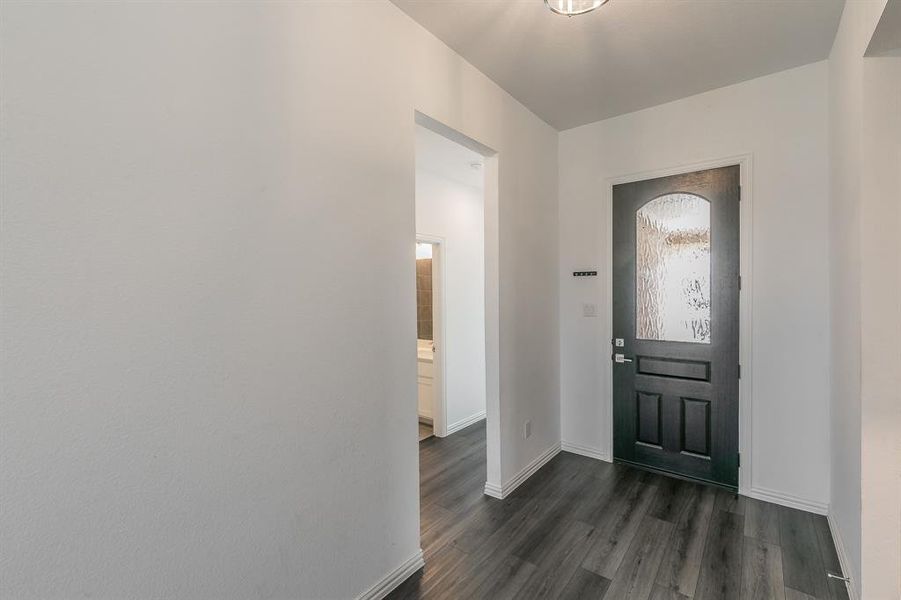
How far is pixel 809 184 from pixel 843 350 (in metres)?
1.13

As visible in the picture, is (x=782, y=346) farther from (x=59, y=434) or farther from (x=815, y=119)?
(x=59, y=434)

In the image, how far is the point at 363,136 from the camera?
1.84 metres

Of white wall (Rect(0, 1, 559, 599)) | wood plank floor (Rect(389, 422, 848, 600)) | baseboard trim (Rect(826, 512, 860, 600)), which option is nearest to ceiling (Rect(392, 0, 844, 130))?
white wall (Rect(0, 1, 559, 599))

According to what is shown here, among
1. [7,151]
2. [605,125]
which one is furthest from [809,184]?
[7,151]

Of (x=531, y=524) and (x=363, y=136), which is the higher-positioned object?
(x=363, y=136)

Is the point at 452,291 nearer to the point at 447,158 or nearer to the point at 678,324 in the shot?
the point at 447,158

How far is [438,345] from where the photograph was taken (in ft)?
13.9

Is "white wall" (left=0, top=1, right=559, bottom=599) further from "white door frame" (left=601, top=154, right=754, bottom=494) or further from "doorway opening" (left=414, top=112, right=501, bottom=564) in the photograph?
"white door frame" (left=601, top=154, right=754, bottom=494)

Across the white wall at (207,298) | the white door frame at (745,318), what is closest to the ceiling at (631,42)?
the white wall at (207,298)

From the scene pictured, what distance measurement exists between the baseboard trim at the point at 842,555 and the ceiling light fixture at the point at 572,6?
9.27ft

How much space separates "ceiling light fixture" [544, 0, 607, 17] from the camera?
181 centimetres

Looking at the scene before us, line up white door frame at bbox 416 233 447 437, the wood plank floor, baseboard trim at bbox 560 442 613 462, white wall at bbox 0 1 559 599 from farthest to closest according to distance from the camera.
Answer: white door frame at bbox 416 233 447 437 < baseboard trim at bbox 560 442 613 462 < the wood plank floor < white wall at bbox 0 1 559 599

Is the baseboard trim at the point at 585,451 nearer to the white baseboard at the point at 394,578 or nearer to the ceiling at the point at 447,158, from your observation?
the white baseboard at the point at 394,578

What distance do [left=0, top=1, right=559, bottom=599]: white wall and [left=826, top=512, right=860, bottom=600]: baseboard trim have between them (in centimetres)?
205
